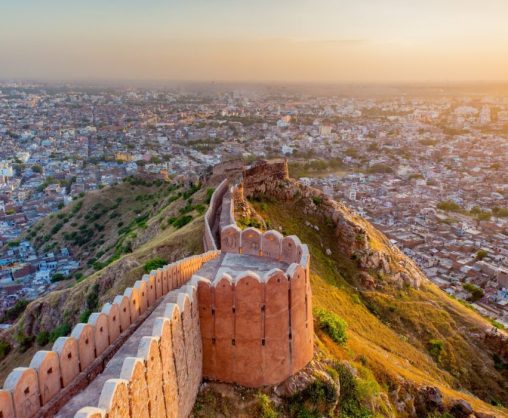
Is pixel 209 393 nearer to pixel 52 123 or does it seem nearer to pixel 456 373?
pixel 456 373

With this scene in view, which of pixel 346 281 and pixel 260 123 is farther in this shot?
pixel 260 123

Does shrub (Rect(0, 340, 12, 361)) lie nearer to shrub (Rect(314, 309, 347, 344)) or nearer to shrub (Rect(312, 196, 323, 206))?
shrub (Rect(314, 309, 347, 344))

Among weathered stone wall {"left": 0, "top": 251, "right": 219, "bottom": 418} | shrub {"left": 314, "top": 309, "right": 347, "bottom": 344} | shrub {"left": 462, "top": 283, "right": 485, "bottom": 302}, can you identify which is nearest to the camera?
weathered stone wall {"left": 0, "top": 251, "right": 219, "bottom": 418}

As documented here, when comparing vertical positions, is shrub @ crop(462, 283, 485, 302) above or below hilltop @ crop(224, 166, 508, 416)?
below

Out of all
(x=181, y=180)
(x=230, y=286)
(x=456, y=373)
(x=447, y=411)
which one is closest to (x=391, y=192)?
(x=181, y=180)

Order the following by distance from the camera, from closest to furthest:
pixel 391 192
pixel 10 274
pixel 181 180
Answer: pixel 181 180 → pixel 10 274 → pixel 391 192

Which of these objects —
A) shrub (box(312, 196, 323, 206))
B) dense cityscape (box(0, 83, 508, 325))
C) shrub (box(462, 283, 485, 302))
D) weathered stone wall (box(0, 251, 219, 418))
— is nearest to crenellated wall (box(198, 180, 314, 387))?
weathered stone wall (box(0, 251, 219, 418))

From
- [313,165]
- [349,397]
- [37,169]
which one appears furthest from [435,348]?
[37,169]
